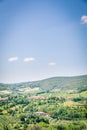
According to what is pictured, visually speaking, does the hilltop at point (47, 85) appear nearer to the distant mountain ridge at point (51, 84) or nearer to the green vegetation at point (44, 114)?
the distant mountain ridge at point (51, 84)

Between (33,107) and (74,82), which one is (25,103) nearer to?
(33,107)

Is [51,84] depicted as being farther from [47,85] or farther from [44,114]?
[44,114]

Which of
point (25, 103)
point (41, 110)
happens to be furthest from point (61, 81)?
point (41, 110)

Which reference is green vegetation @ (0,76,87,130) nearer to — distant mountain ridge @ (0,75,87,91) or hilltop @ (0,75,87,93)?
distant mountain ridge @ (0,75,87,91)

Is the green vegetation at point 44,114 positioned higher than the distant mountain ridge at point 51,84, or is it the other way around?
the distant mountain ridge at point 51,84

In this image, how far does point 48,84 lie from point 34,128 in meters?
18.5

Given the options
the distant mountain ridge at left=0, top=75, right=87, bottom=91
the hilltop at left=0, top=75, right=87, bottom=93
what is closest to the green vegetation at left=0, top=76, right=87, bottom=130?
the distant mountain ridge at left=0, top=75, right=87, bottom=91

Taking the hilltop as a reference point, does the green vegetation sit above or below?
below

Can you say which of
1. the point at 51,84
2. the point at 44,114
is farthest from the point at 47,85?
the point at 44,114

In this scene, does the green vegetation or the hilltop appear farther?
the hilltop

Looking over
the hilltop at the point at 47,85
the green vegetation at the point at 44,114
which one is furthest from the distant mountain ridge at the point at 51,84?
the green vegetation at the point at 44,114

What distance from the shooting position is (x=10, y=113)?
35.2ft

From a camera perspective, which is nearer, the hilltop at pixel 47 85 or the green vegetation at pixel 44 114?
the green vegetation at pixel 44 114

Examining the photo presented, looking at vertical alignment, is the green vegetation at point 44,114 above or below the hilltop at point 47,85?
below
